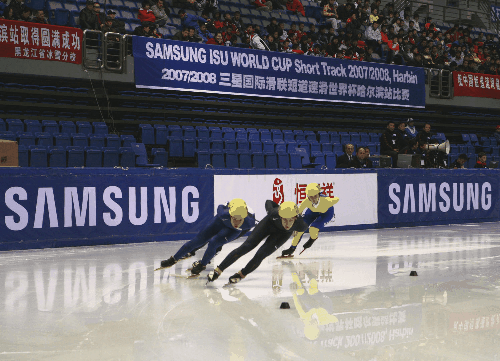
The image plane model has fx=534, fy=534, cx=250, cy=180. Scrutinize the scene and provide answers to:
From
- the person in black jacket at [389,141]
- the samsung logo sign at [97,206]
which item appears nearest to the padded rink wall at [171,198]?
the samsung logo sign at [97,206]

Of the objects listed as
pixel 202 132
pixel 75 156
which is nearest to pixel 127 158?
pixel 75 156

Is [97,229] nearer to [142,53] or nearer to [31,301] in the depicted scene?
[31,301]

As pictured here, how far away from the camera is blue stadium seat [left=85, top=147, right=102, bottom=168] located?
12.2 metres

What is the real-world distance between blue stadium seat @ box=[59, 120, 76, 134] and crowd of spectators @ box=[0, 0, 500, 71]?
2.57 metres

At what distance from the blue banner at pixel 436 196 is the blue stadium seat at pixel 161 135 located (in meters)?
5.92

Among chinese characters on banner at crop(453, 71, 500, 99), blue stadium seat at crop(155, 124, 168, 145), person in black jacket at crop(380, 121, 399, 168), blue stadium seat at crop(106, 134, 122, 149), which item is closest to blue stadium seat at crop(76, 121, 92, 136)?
blue stadium seat at crop(106, 134, 122, 149)

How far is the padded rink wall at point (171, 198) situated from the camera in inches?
371

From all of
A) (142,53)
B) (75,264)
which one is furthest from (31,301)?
(142,53)

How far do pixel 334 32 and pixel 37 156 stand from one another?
12.3 metres

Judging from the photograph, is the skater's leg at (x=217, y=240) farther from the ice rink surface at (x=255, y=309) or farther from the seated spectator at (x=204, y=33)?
the seated spectator at (x=204, y=33)

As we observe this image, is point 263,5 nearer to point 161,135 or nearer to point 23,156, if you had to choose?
point 161,135

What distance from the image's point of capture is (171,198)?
35.4 feet

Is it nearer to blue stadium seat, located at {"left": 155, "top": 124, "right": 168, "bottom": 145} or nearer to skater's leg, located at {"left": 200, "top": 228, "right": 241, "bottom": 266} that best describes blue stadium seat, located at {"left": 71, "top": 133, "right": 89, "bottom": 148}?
blue stadium seat, located at {"left": 155, "top": 124, "right": 168, "bottom": 145}

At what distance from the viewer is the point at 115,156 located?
41.1 ft
